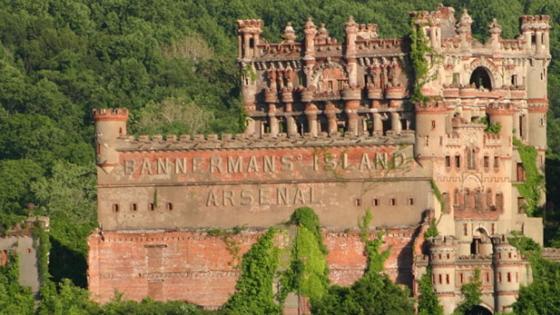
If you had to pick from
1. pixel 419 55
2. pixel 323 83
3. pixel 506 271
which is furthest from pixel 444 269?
pixel 323 83

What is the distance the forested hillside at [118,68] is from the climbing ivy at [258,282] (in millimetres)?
25794

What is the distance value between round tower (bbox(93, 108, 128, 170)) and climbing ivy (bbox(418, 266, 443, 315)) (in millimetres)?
12549

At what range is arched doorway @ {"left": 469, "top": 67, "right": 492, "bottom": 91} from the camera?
5157 inches

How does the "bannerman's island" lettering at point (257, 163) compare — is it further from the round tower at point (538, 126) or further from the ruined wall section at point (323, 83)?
the round tower at point (538, 126)

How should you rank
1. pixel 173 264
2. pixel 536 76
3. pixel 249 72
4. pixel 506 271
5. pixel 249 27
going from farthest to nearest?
1. pixel 249 27
2. pixel 249 72
3. pixel 536 76
4. pixel 173 264
5. pixel 506 271

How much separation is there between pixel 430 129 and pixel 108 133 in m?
11.9

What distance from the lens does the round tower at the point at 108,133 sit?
124 meters

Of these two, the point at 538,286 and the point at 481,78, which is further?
the point at 481,78

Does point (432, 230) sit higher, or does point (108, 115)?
point (108, 115)

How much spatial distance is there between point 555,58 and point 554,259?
58651mm

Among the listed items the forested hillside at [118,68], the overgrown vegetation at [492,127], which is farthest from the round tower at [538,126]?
the forested hillside at [118,68]

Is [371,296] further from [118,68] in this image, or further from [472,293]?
[118,68]

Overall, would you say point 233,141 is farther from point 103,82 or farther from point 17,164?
point 103,82

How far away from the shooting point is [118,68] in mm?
179500
